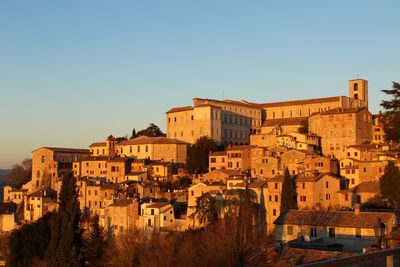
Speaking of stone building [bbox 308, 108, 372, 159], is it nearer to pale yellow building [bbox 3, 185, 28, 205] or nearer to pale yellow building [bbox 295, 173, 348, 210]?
pale yellow building [bbox 295, 173, 348, 210]

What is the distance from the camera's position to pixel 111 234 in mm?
45656

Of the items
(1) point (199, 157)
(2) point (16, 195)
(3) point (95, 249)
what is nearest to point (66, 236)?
(3) point (95, 249)

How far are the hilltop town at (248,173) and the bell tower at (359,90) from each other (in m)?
0.15

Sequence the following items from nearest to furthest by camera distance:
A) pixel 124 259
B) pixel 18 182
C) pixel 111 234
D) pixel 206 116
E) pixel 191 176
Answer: pixel 124 259 < pixel 111 234 < pixel 191 176 < pixel 206 116 < pixel 18 182

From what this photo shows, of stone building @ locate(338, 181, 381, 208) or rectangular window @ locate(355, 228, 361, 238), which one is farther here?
stone building @ locate(338, 181, 381, 208)

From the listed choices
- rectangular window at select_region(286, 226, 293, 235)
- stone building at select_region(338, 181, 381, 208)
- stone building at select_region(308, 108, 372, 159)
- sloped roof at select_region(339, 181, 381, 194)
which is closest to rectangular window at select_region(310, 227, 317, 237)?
rectangular window at select_region(286, 226, 293, 235)

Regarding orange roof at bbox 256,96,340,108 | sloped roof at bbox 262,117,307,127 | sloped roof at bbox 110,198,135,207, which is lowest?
sloped roof at bbox 110,198,135,207

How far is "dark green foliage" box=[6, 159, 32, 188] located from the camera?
75044mm

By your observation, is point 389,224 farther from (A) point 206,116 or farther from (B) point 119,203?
(A) point 206,116

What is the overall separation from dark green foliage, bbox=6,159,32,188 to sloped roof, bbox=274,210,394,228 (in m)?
51.3

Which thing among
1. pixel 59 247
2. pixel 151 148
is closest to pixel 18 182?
pixel 151 148

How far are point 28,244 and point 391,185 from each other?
2902 centimetres

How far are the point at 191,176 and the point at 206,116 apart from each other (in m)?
13.0

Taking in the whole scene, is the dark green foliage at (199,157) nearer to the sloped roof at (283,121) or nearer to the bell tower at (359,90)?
the sloped roof at (283,121)
